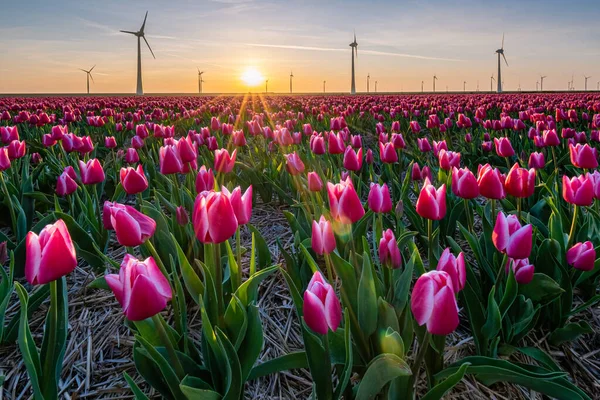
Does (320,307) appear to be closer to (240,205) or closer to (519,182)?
(240,205)

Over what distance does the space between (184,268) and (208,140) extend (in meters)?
3.41

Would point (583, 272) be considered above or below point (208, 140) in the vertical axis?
below

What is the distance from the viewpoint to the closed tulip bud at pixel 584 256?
84.4 inches

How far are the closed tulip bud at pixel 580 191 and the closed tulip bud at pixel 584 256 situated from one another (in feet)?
1.16

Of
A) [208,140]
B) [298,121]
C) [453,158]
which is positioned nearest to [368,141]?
[298,121]

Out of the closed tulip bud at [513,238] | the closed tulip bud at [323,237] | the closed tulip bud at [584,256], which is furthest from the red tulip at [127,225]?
the closed tulip bud at [584,256]

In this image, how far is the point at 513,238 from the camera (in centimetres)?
183

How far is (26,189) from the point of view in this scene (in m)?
3.71

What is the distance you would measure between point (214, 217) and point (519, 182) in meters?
1.84

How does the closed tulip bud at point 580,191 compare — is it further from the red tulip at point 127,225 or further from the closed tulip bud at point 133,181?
the closed tulip bud at point 133,181

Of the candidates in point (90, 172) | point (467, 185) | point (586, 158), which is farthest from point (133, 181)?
point (586, 158)

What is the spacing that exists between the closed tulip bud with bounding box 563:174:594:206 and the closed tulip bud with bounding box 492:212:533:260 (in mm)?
780

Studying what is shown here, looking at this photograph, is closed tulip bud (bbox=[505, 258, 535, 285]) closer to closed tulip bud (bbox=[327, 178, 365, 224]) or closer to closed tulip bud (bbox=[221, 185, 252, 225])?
closed tulip bud (bbox=[327, 178, 365, 224])

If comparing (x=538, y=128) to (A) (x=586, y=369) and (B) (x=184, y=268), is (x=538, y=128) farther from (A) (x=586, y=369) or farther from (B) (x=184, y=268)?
(B) (x=184, y=268)
